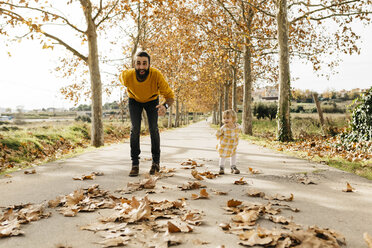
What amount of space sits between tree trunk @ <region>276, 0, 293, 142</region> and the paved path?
504 cm

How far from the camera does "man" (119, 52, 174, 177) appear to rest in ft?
15.3

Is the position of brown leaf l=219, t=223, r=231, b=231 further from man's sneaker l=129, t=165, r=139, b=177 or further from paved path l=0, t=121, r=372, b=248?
man's sneaker l=129, t=165, r=139, b=177

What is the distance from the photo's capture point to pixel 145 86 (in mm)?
4707

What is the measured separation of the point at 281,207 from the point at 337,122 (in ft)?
40.4

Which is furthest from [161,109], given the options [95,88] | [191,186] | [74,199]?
[95,88]

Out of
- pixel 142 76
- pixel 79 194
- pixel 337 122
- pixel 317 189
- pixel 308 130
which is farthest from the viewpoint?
pixel 308 130

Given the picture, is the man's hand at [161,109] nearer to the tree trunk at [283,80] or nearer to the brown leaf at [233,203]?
the brown leaf at [233,203]

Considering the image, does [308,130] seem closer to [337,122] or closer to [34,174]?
[337,122]

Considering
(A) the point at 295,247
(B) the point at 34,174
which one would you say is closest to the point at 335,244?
(A) the point at 295,247

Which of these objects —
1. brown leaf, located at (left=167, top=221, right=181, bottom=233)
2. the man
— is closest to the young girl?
the man

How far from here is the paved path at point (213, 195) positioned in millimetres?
2268

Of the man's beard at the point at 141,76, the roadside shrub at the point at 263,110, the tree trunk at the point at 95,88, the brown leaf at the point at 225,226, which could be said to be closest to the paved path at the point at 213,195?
the brown leaf at the point at 225,226

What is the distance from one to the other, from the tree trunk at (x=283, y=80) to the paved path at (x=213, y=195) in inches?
198

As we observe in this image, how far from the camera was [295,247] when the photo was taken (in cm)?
190
